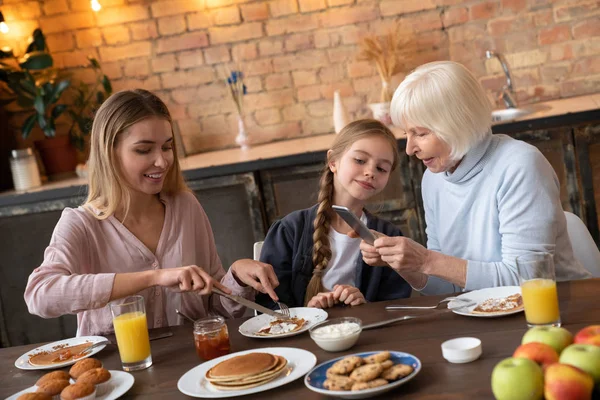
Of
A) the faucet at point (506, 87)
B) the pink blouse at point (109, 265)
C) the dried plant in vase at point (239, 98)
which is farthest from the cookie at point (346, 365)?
the dried plant in vase at point (239, 98)

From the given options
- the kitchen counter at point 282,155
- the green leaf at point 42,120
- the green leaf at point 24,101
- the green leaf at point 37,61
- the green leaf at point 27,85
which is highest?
the green leaf at point 37,61

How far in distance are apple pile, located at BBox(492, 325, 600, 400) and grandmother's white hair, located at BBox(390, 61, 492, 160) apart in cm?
89

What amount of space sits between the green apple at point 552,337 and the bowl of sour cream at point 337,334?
37 cm

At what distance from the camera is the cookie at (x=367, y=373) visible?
125 cm

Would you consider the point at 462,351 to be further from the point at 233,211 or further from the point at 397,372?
the point at 233,211

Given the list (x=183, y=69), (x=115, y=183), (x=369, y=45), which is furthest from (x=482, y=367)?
(x=183, y=69)

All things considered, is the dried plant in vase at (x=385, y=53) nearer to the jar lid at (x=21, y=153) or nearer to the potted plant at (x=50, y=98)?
the potted plant at (x=50, y=98)

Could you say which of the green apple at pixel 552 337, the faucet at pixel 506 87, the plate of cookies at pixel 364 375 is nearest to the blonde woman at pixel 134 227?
the plate of cookies at pixel 364 375

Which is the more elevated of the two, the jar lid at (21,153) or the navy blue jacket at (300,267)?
the jar lid at (21,153)

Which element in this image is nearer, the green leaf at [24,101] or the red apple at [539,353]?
the red apple at [539,353]

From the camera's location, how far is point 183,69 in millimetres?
4172

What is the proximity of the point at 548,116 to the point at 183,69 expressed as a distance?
195 cm

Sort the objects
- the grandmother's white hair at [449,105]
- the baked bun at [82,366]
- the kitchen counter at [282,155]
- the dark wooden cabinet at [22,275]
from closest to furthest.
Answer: the baked bun at [82,366], the grandmother's white hair at [449,105], the kitchen counter at [282,155], the dark wooden cabinet at [22,275]

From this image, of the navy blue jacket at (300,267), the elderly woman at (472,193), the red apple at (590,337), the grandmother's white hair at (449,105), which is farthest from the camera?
the navy blue jacket at (300,267)
